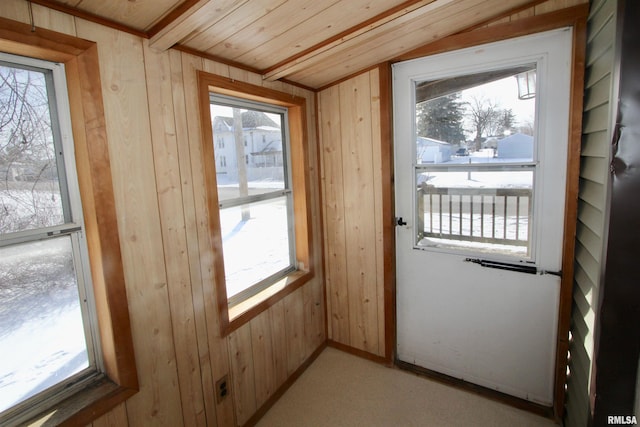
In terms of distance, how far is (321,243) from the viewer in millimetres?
2658

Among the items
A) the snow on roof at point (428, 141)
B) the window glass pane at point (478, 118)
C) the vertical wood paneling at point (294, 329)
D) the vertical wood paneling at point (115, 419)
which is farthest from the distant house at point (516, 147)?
the vertical wood paneling at point (115, 419)

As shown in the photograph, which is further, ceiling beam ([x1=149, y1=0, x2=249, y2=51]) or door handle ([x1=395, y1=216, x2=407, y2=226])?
door handle ([x1=395, y1=216, x2=407, y2=226])

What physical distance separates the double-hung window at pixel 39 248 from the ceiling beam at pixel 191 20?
0.38 m

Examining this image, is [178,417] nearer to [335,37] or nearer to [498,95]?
[335,37]

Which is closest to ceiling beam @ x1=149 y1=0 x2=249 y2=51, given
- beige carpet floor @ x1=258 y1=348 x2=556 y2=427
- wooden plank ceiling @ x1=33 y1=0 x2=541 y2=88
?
wooden plank ceiling @ x1=33 y1=0 x2=541 y2=88

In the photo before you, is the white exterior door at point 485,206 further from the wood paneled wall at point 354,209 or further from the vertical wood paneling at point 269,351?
the vertical wood paneling at point 269,351

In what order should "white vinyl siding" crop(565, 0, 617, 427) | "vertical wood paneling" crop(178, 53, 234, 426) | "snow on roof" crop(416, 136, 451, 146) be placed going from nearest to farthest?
"white vinyl siding" crop(565, 0, 617, 427)
"vertical wood paneling" crop(178, 53, 234, 426)
"snow on roof" crop(416, 136, 451, 146)

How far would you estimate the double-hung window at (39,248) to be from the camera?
3.62 feet

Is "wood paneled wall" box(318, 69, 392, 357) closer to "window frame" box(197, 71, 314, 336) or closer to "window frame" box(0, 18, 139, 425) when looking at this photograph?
"window frame" box(197, 71, 314, 336)

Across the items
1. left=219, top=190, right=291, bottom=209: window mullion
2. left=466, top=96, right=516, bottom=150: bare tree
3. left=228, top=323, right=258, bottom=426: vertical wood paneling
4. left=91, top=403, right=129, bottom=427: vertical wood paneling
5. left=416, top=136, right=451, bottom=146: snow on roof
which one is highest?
left=466, top=96, right=516, bottom=150: bare tree

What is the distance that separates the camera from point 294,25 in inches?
58.2

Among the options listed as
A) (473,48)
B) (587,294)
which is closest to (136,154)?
(473,48)

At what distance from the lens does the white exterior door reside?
182 centimetres

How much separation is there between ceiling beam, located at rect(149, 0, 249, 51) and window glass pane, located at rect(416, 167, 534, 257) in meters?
1.53
